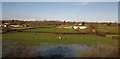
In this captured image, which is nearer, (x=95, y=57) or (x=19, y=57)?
(x=19, y=57)

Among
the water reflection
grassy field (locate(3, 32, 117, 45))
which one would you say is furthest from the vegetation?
grassy field (locate(3, 32, 117, 45))

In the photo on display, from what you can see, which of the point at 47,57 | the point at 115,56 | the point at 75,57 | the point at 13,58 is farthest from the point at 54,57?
the point at 115,56

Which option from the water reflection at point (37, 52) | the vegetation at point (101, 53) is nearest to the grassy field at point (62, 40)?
the water reflection at point (37, 52)

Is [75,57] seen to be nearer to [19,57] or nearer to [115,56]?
[115,56]

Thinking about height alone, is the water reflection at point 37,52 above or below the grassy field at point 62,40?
below

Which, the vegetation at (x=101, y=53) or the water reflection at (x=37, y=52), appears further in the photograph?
the vegetation at (x=101, y=53)

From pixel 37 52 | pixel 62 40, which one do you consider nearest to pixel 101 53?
pixel 37 52

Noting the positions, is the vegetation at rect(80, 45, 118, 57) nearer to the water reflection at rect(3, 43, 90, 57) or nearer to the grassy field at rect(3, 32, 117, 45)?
the water reflection at rect(3, 43, 90, 57)

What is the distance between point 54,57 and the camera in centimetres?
1761

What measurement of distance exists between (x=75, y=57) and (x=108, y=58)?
8.79 ft

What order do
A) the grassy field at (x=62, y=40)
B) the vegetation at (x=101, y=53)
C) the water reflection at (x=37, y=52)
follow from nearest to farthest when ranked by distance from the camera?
the water reflection at (x=37, y=52), the vegetation at (x=101, y=53), the grassy field at (x=62, y=40)

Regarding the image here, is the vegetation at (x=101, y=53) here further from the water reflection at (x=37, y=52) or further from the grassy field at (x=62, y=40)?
the grassy field at (x=62, y=40)

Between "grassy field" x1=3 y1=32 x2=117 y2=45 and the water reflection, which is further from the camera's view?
"grassy field" x1=3 y1=32 x2=117 y2=45

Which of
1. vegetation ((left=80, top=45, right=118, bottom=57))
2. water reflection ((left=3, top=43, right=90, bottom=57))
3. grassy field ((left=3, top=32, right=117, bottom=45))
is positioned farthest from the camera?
grassy field ((left=3, top=32, right=117, bottom=45))
